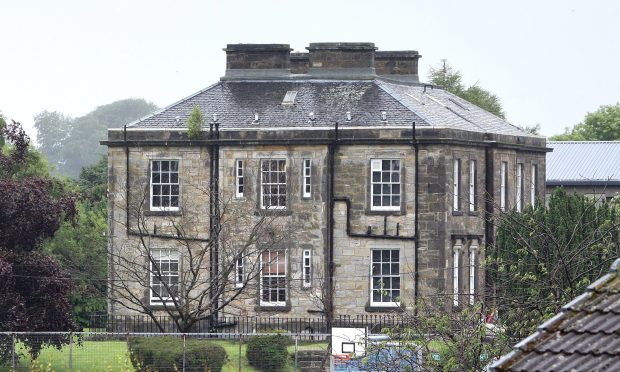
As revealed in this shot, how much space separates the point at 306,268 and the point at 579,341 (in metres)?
42.6

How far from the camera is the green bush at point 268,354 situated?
42812mm

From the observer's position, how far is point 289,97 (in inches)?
2176

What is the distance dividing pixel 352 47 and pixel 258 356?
56.0ft

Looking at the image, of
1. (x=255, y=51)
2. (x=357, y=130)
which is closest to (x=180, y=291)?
(x=357, y=130)

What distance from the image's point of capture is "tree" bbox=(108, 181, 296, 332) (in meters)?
51.8

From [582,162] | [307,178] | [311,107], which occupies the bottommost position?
[307,178]

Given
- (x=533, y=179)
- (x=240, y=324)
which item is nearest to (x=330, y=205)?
(x=240, y=324)

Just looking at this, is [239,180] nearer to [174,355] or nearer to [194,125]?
[194,125]

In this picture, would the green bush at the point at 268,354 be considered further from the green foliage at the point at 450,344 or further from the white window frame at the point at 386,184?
the green foliage at the point at 450,344

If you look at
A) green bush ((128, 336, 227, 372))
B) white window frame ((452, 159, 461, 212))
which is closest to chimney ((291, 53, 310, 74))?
white window frame ((452, 159, 461, 212))

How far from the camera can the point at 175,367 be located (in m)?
38.8

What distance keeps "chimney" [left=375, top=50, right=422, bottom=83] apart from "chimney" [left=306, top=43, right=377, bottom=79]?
125 inches

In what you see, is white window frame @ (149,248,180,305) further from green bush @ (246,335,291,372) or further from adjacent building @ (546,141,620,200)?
adjacent building @ (546,141,620,200)

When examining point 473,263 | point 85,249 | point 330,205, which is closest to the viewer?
point 330,205
